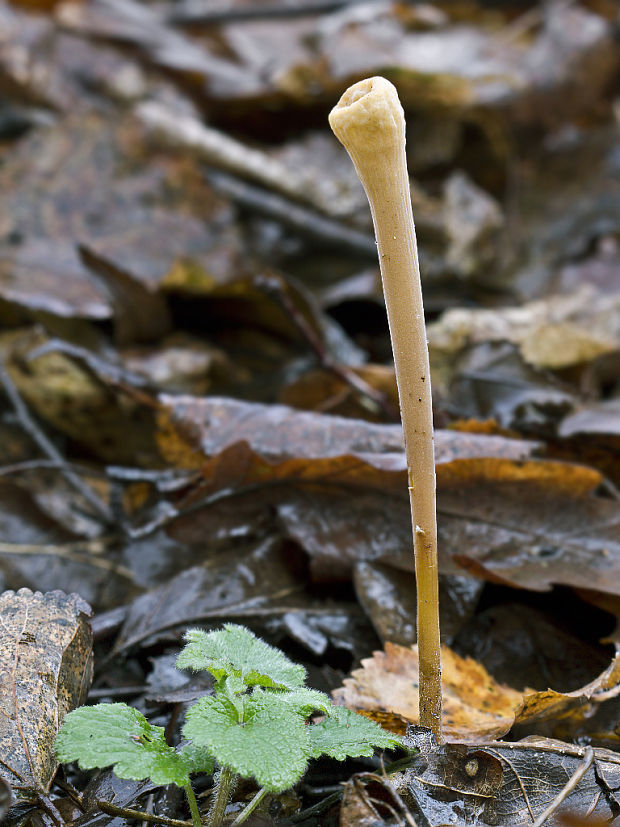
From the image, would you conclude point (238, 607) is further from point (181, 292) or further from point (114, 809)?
point (181, 292)

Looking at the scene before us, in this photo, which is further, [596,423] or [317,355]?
[317,355]

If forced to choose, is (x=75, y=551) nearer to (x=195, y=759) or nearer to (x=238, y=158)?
(x=195, y=759)

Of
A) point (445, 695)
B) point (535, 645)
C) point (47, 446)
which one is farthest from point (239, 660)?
point (47, 446)

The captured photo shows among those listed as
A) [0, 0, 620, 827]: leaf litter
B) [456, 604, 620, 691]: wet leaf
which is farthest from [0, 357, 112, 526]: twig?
[456, 604, 620, 691]: wet leaf

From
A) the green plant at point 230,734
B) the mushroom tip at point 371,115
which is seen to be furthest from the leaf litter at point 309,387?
the mushroom tip at point 371,115

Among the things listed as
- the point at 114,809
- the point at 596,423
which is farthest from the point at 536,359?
the point at 114,809

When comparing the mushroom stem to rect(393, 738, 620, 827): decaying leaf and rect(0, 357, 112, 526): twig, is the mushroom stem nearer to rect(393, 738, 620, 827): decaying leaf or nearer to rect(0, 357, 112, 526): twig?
rect(393, 738, 620, 827): decaying leaf
